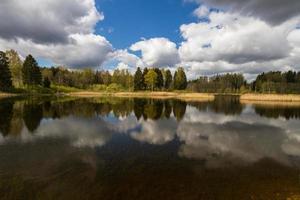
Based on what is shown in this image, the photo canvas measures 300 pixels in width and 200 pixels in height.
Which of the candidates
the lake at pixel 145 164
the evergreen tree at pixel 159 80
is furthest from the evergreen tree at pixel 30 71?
the lake at pixel 145 164

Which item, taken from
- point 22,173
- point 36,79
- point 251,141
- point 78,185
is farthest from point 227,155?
point 36,79

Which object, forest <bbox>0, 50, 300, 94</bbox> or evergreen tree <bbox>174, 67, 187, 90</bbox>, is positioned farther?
evergreen tree <bbox>174, 67, 187, 90</bbox>

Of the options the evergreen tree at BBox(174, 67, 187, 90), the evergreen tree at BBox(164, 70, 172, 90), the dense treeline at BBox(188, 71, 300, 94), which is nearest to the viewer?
the evergreen tree at BBox(174, 67, 187, 90)

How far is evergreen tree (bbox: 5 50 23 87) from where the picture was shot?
92.6 m

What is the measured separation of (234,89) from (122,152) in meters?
186

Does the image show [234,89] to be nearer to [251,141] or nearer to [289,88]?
[289,88]

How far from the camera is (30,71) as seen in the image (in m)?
91.0

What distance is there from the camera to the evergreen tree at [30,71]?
299ft

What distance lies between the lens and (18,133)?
21.2m

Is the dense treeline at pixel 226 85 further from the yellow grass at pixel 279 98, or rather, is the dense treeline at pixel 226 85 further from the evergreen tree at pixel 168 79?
the yellow grass at pixel 279 98

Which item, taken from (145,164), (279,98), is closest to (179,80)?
(279,98)

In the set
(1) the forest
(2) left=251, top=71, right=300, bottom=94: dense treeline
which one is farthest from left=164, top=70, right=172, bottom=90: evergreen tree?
(2) left=251, top=71, right=300, bottom=94: dense treeline

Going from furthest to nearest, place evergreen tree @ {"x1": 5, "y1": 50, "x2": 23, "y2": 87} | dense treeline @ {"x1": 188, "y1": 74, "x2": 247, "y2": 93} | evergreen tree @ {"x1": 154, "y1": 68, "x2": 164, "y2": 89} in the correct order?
dense treeline @ {"x1": 188, "y1": 74, "x2": 247, "y2": 93} → evergreen tree @ {"x1": 154, "y1": 68, "x2": 164, "y2": 89} → evergreen tree @ {"x1": 5, "y1": 50, "x2": 23, "y2": 87}

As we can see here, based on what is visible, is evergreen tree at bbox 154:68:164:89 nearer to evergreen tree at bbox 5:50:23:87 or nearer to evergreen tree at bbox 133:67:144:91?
evergreen tree at bbox 133:67:144:91
